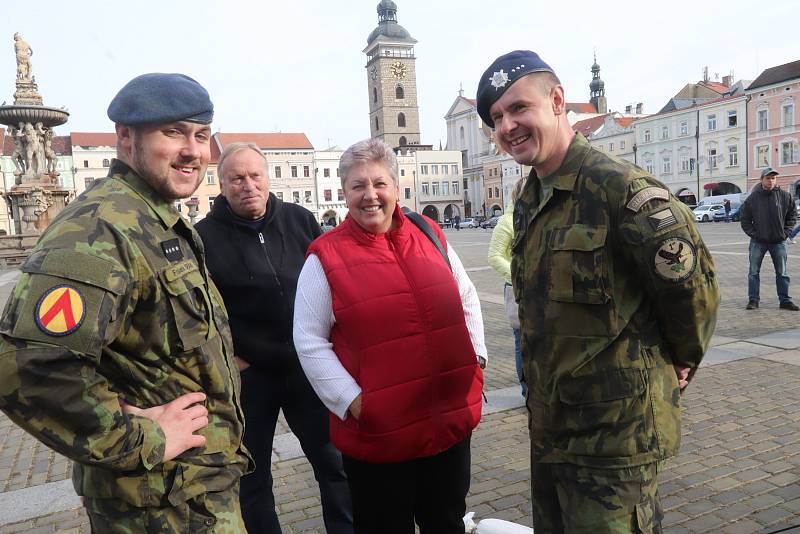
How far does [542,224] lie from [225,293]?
1.66 meters

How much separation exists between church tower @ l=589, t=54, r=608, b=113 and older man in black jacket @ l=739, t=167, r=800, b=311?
309ft

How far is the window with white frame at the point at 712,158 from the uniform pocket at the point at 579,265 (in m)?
60.6

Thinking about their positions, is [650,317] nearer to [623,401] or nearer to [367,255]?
[623,401]

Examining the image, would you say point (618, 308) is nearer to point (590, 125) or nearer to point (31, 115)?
point (31, 115)

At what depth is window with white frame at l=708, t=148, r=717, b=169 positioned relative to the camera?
54906 mm

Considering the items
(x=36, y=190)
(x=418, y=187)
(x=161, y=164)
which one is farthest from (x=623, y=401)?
(x=418, y=187)

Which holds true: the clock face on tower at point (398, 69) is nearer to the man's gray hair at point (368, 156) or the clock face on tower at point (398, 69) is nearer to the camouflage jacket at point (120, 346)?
the man's gray hair at point (368, 156)

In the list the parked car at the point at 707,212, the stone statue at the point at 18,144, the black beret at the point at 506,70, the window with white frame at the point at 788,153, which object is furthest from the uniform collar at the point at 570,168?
the window with white frame at the point at 788,153

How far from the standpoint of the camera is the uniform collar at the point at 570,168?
6.86 ft

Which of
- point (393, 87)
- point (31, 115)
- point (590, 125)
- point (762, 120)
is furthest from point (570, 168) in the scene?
point (393, 87)

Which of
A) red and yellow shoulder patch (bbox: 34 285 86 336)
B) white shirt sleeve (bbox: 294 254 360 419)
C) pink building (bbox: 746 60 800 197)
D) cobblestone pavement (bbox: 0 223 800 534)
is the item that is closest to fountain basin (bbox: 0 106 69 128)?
cobblestone pavement (bbox: 0 223 800 534)

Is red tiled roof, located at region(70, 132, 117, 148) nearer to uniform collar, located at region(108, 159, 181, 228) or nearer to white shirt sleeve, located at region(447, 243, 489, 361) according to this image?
white shirt sleeve, located at region(447, 243, 489, 361)

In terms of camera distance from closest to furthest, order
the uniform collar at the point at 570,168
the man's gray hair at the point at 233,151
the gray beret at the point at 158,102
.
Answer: the gray beret at the point at 158,102 < the uniform collar at the point at 570,168 < the man's gray hair at the point at 233,151

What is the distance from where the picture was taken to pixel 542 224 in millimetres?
2205
